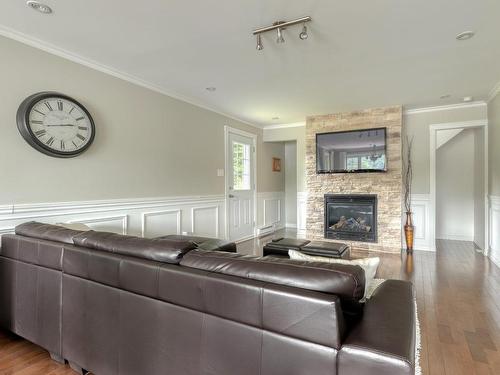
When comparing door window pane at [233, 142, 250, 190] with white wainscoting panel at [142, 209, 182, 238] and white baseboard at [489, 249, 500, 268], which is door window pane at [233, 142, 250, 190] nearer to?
white wainscoting panel at [142, 209, 182, 238]

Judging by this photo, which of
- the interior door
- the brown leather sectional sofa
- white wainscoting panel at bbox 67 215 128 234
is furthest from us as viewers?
the interior door

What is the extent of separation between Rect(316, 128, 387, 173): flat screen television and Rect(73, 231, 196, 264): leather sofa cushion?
13.6 feet

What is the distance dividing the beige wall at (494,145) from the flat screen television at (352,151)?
141 centimetres

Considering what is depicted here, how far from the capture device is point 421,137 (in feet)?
15.9

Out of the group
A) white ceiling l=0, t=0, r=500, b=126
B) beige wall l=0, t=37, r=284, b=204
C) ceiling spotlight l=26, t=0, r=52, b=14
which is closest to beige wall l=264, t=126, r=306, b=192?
beige wall l=0, t=37, r=284, b=204

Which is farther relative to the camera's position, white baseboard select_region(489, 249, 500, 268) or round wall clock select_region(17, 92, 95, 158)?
white baseboard select_region(489, 249, 500, 268)

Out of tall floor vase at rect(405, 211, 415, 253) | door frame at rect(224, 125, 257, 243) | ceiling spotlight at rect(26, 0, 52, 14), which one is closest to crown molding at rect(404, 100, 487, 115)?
tall floor vase at rect(405, 211, 415, 253)

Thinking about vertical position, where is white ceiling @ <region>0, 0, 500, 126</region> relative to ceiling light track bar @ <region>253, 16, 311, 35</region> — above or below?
above

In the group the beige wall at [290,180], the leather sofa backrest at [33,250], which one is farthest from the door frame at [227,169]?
the leather sofa backrest at [33,250]

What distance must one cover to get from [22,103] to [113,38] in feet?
3.18

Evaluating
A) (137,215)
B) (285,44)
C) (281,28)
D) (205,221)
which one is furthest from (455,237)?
(137,215)

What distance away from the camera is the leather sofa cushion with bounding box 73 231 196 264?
137cm

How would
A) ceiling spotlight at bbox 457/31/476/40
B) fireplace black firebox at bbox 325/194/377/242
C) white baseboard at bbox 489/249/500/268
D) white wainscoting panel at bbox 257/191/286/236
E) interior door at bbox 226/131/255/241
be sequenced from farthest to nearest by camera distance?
white wainscoting panel at bbox 257/191/286/236 → interior door at bbox 226/131/255/241 → fireplace black firebox at bbox 325/194/377/242 → white baseboard at bbox 489/249/500/268 → ceiling spotlight at bbox 457/31/476/40

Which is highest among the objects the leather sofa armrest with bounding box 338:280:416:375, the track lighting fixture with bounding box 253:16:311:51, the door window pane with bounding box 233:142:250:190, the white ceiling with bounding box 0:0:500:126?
the white ceiling with bounding box 0:0:500:126
